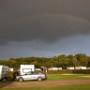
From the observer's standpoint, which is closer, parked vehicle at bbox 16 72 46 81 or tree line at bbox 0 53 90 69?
parked vehicle at bbox 16 72 46 81

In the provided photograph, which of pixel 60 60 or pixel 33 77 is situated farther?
pixel 60 60

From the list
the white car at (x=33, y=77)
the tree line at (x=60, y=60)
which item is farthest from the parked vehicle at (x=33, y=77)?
the tree line at (x=60, y=60)

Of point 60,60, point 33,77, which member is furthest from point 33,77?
point 60,60

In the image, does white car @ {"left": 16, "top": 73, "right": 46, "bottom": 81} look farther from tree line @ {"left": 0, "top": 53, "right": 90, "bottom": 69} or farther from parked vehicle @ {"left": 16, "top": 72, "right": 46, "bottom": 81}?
tree line @ {"left": 0, "top": 53, "right": 90, "bottom": 69}

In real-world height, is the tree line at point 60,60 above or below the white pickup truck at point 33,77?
above

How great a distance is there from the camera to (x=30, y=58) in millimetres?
158125

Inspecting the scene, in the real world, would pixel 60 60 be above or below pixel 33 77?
above

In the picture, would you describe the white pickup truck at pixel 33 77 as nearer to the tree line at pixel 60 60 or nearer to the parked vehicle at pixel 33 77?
the parked vehicle at pixel 33 77

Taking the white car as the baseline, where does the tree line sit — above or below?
above

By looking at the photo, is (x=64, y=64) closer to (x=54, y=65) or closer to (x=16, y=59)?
(x=54, y=65)

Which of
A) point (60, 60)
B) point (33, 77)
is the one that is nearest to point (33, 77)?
point (33, 77)

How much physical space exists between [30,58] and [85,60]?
1124 inches

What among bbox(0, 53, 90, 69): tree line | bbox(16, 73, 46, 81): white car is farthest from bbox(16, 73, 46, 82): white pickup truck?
bbox(0, 53, 90, 69): tree line

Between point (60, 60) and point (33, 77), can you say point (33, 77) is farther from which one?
point (60, 60)
